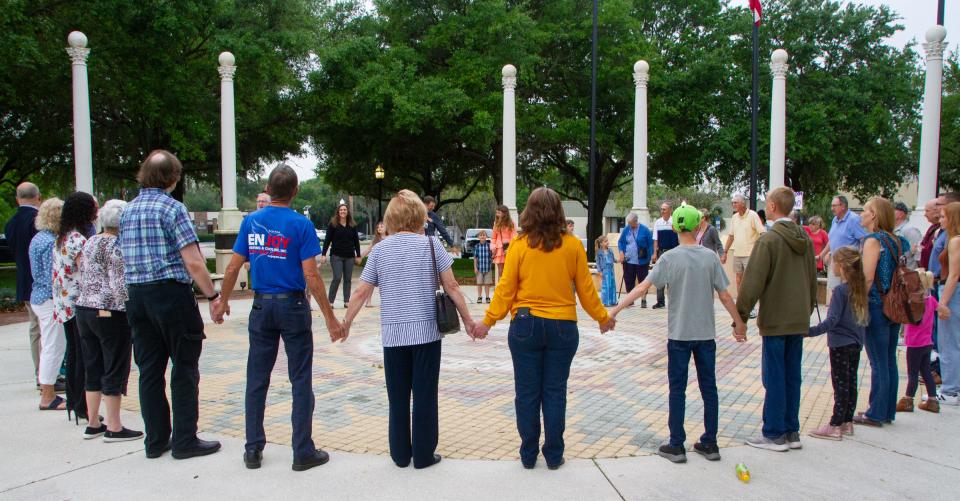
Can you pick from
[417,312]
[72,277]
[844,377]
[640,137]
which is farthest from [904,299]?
[640,137]

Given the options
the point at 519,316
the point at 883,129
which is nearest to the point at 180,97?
the point at 519,316

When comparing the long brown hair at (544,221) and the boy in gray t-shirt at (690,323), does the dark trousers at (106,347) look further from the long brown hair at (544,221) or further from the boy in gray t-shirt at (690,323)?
the boy in gray t-shirt at (690,323)

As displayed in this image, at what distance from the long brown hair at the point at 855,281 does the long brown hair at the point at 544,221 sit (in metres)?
2.18

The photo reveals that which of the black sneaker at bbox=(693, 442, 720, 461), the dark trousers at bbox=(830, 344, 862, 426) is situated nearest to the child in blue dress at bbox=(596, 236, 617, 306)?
the dark trousers at bbox=(830, 344, 862, 426)

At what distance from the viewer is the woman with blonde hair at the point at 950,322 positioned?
5.73m

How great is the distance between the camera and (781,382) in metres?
4.61

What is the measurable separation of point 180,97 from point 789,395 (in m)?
19.5

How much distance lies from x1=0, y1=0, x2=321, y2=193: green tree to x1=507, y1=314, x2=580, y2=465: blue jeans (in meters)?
14.8

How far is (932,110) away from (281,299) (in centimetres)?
1502

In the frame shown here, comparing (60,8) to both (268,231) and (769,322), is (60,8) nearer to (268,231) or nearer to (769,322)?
(268,231)

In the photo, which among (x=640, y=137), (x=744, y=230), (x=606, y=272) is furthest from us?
(x=640, y=137)

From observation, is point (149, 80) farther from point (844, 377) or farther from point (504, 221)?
point (844, 377)

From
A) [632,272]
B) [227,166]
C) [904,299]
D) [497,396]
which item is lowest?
[497,396]

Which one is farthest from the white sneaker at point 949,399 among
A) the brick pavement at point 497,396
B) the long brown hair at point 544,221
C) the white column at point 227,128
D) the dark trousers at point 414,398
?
the white column at point 227,128
